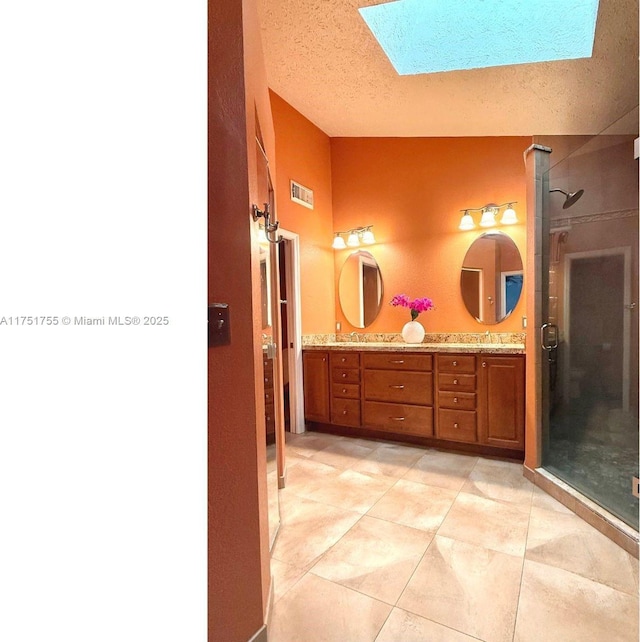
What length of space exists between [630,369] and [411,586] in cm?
184

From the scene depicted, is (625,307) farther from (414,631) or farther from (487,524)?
(414,631)

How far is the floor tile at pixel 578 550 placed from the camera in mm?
1410

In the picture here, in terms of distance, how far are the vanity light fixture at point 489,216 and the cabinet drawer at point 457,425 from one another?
1697 mm

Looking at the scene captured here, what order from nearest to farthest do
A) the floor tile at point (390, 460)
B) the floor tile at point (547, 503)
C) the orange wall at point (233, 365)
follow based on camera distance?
the orange wall at point (233, 365), the floor tile at point (547, 503), the floor tile at point (390, 460)

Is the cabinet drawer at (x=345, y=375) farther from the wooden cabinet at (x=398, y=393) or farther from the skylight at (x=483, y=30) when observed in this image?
the skylight at (x=483, y=30)

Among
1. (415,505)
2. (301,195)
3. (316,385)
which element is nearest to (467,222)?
(301,195)

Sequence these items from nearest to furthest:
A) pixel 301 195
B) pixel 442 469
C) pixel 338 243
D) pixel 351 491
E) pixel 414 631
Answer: pixel 414 631
pixel 351 491
pixel 442 469
pixel 301 195
pixel 338 243

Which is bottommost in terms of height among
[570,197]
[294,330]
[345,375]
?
[345,375]

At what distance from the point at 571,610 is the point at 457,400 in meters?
1.53

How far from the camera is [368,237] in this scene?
3684 mm

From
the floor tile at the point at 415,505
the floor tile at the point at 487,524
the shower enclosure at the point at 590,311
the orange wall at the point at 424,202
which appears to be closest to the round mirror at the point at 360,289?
the orange wall at the point at 424,202
